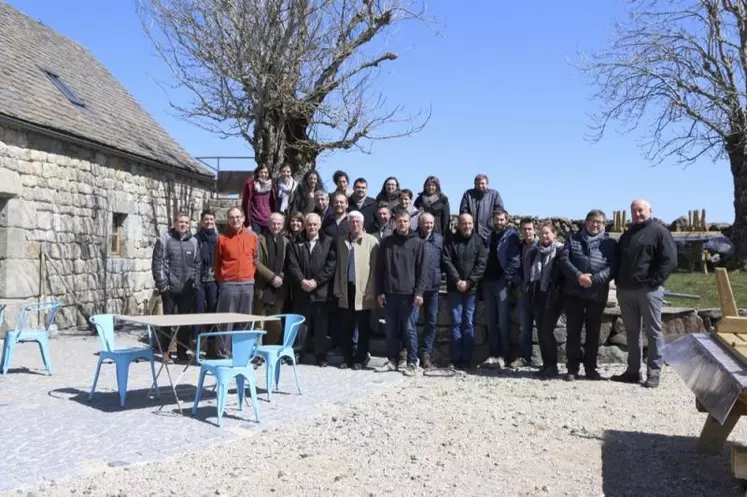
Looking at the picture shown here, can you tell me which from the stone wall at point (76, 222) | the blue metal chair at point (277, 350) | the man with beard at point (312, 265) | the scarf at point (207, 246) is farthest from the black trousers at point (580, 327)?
the stone wall at point (76, 222)

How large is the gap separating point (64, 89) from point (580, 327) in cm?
1073

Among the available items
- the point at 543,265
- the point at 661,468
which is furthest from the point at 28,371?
the point at 661,468

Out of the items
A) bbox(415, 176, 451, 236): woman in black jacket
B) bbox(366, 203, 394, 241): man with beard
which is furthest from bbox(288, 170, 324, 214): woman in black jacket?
bbox(415, 176, 451, 236): woman in black jacket

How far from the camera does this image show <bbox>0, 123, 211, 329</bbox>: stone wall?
10.8 m

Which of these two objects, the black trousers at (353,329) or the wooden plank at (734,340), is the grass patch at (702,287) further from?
the wooden plank at (734,340)

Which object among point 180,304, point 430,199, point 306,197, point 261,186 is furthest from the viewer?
point 261,186

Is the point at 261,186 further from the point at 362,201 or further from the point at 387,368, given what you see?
the point at 387,368

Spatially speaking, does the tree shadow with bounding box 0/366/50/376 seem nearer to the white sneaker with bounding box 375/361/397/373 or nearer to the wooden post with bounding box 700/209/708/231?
the white sneaker with bounding box 375/361/397/373

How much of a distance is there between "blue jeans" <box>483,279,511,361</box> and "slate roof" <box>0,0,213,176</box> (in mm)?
7138

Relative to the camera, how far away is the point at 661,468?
4879mm

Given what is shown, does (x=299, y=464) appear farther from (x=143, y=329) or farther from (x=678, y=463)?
(x=143, y=329)

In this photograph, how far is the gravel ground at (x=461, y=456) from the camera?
14.3 feet

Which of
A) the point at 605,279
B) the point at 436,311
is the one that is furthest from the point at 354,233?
the point at 605,279

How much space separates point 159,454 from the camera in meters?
4.92
